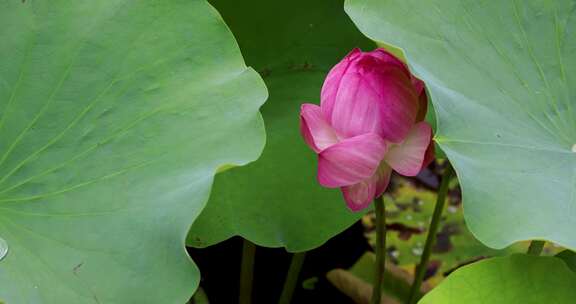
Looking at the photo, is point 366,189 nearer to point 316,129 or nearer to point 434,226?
point 316,129

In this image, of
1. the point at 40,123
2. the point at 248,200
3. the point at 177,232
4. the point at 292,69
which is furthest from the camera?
the point at 292,69

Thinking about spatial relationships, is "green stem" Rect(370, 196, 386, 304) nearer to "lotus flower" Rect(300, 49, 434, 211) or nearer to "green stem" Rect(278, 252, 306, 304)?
"lotus flower" Rect(300, 49, 434, 211)

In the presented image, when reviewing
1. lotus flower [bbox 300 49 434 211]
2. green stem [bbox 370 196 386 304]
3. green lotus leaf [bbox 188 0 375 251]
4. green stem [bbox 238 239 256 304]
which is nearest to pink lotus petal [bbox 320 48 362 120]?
lotus flower [bbox 300 49 434 211]

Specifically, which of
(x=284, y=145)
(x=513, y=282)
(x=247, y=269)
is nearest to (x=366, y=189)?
(x=513, y=282)

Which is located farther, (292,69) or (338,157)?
(292,69)

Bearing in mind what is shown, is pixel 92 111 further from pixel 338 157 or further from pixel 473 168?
pixel 473 168

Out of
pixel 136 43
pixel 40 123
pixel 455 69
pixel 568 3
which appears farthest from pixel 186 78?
pixel 568 3
